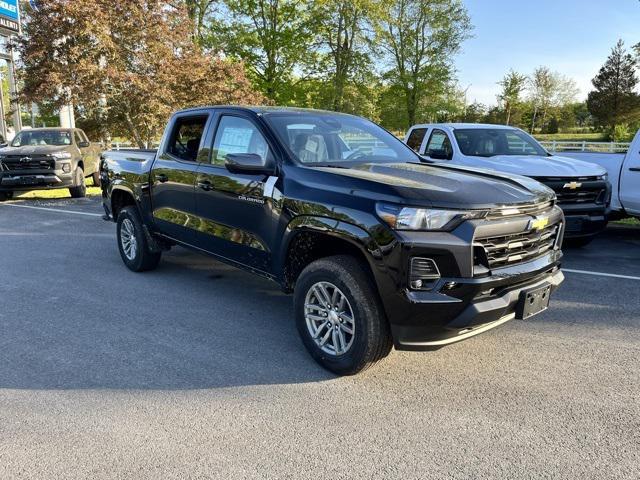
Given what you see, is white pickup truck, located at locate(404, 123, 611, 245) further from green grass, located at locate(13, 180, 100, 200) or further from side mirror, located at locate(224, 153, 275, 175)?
green grass, located at locate(13, 180, 100, 200)

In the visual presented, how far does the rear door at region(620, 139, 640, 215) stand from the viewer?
24.1ft

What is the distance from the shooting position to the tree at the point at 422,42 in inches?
1347

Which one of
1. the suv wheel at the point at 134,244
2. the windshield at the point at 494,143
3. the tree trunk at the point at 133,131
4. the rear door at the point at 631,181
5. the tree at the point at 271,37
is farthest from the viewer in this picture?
the tree at the point at 271,37

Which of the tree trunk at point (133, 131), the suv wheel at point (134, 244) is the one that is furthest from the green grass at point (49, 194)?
the suv wheel at point (134, 244)

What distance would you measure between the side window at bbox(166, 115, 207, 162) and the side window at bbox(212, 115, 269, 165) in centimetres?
33

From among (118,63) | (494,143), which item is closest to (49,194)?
(118,63)

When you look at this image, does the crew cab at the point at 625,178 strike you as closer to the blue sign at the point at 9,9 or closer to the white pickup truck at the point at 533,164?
the white pickup truck at the point at 533,164

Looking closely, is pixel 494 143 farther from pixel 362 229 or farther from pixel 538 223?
pixel 362 229

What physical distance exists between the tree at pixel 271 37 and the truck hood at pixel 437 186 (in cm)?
2705

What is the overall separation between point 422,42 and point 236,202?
112 feet

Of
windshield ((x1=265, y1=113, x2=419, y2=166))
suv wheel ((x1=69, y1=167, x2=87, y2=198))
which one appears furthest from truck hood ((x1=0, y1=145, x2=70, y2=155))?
windshield ((x1=265, y1=113, x2=419, y2=166))

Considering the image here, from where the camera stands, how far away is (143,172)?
5.68m

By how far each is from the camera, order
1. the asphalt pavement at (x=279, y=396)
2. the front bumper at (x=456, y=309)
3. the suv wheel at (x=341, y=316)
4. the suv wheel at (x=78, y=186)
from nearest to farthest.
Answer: the asphalt pavement at (x=279, y=396) → the front bumper at (x=456, y=309) → the suv wheel at (x=341, y=316) → the suv wheel at (x=78, y=186)

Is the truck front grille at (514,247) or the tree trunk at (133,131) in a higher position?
the tree trunk at (133,131)
